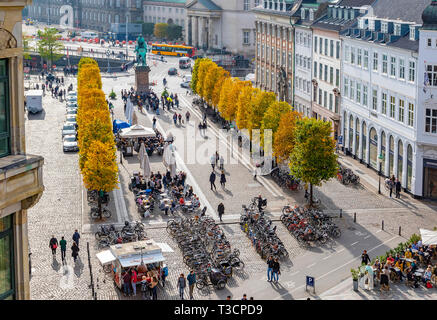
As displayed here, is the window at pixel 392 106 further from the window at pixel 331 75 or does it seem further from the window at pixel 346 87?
the window at pixel 331 75

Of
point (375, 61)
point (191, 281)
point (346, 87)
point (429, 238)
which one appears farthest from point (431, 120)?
point (191, 281)

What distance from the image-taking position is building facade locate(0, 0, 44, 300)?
47.3 feet

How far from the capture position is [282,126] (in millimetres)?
64000

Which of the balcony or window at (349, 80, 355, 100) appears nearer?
the balcony

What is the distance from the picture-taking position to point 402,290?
3925 centimetres

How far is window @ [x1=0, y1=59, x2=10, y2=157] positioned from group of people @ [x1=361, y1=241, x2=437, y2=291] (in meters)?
27.3

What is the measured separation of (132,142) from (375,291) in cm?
4320

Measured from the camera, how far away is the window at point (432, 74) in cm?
5806

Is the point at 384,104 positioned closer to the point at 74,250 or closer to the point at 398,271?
the point at 398,271

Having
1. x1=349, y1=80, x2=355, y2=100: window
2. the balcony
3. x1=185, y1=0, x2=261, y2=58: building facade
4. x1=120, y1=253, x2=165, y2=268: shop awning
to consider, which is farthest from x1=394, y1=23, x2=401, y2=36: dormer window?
x1=185, y1=0, x2=261, y2=58: building facade

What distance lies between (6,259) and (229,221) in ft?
126

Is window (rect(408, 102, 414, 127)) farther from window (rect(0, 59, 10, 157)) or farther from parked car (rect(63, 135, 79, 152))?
window (rect(0, 59, 10, 157))
